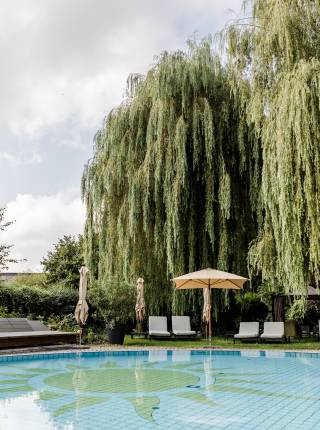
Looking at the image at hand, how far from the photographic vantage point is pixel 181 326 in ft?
43.9

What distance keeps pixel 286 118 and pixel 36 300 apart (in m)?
9.20

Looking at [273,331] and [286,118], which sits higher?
[286,118]

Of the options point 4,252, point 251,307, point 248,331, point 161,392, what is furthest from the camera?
point 251,307

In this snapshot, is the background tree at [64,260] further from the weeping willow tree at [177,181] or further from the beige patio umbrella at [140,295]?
the beige patio umbrella at [140,295]

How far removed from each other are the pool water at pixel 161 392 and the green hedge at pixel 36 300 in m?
4.47

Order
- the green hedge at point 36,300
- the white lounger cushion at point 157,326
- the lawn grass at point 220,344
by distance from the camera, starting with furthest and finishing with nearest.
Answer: the green hedge at point 36,300, the white lounger cushion at point 157,326, the lawn grass at point 220,344

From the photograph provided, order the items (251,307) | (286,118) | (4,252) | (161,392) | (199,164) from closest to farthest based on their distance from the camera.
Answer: (161,392)
(286,118)
(199,164)
(4,252)
(251,307)

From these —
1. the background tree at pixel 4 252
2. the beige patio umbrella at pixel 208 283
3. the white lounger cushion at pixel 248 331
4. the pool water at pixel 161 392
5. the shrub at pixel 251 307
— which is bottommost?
the pool water at pixel 161 392

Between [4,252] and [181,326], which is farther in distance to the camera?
[4,252]

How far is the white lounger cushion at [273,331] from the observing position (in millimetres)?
12375

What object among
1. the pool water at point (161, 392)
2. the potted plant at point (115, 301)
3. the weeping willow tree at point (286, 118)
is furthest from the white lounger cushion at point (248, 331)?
the potted plant at point (115, 301)

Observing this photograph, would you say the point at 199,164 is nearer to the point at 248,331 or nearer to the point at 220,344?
the point at 248,331

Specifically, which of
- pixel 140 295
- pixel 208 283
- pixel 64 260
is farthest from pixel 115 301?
pixel 64 260

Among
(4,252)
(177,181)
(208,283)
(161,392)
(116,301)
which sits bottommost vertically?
(161,392)
